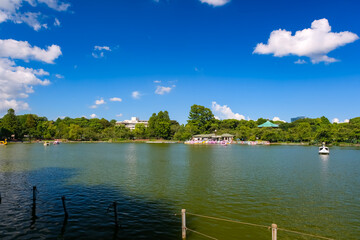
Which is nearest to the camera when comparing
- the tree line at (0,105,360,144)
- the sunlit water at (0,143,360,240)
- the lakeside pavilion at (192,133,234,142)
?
the sunlit water at (0,143,360,240)

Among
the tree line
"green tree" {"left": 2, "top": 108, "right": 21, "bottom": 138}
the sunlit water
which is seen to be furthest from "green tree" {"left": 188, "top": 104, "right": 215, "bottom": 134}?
the sunlit water

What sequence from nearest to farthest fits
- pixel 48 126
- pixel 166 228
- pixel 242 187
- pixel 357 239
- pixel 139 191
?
pixel 357 239 < pixel 166 228 < pixel 139 191 < pixel 242 187 < pixel 48 126

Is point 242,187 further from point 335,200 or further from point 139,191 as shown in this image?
point 139,191

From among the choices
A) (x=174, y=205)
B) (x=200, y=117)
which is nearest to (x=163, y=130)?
(x=200, y=117)

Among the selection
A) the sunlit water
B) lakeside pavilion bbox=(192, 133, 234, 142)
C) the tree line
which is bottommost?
the sunlit water

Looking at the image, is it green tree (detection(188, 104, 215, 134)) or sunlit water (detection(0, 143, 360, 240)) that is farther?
green tree (detection(188, 104, 215, 134))

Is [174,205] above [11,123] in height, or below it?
below

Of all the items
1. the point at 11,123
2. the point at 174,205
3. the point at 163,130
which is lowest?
the point at 174,205

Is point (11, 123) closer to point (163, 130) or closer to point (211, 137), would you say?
point (163, 130)

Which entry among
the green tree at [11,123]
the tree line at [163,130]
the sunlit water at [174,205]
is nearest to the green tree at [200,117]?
the tree line at [163,130]

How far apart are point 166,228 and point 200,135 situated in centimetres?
11725

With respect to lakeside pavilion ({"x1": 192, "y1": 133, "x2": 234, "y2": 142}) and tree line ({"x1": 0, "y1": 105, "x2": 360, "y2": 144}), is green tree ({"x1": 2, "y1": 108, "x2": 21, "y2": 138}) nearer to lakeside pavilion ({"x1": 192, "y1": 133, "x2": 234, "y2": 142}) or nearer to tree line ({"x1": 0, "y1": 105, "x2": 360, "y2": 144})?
tree line ({"x1": 0, "y1": 105, "x2": 360, "y2": 144})

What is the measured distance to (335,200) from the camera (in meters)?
18.4

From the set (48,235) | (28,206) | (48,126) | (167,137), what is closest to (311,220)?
(48,235)
